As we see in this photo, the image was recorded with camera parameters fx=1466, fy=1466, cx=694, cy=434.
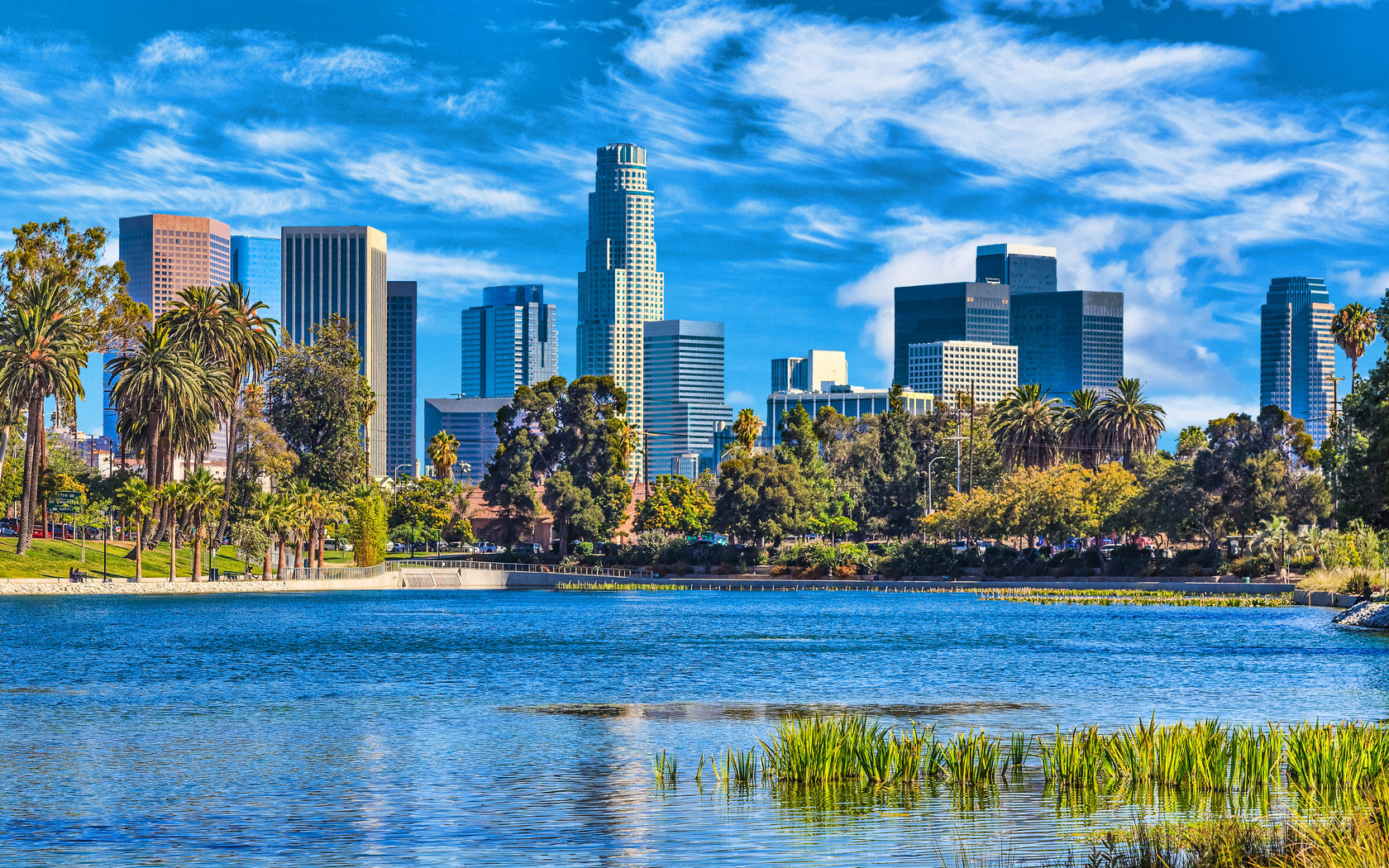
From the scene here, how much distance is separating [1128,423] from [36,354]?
9973 cm

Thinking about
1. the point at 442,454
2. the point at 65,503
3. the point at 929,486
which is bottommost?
the point at 65,503

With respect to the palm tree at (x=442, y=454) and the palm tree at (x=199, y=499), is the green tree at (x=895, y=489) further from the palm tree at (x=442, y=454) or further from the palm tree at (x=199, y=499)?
the palm tree at (x=442, y=454)

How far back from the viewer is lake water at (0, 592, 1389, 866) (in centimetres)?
2014

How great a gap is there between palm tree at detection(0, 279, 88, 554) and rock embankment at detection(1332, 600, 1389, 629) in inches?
3533

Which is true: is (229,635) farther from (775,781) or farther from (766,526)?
(766,526)

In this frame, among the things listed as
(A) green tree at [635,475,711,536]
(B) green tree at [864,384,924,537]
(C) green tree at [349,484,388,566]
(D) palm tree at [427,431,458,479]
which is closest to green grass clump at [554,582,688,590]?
(C) green tree at [349,484,388,566]

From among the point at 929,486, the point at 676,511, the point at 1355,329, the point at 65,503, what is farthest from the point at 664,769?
the point at 65,503

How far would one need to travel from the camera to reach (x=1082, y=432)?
491 ft

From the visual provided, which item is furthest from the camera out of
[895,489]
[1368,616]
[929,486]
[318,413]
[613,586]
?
[895,489]

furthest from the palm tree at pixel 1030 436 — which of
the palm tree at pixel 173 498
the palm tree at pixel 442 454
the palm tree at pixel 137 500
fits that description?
the palm tree at pixel 137 500

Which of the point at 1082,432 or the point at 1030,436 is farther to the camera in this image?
the point at 1082,432

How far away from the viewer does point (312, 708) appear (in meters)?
38.3

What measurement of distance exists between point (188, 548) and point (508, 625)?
75.7 meters

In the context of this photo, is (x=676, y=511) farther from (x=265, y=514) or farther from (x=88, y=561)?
(x=88, y=561)
